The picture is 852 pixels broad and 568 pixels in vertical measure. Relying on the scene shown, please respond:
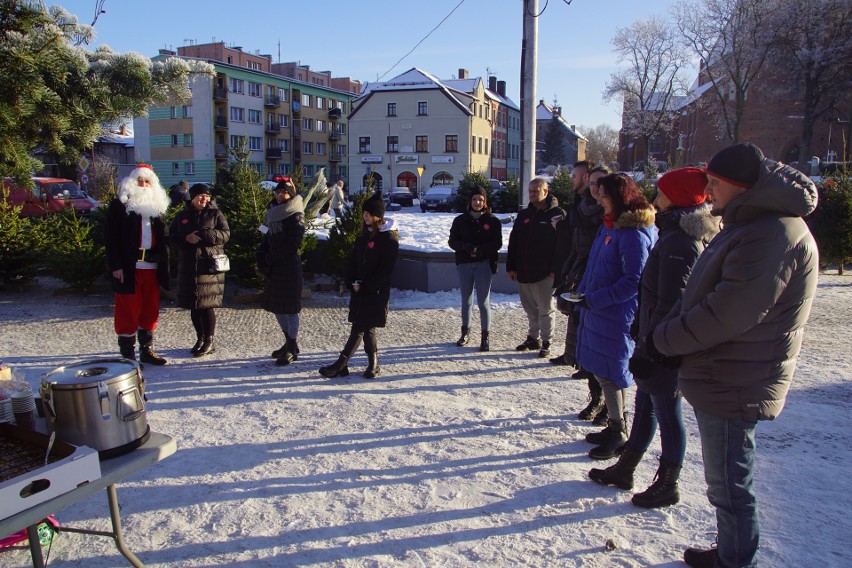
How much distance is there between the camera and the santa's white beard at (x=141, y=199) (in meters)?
6.16

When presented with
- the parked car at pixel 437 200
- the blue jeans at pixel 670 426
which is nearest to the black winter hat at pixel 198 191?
the blue jeans at pixel 670 426

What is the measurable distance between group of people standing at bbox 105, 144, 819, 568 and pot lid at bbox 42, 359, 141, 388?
7.94 ft

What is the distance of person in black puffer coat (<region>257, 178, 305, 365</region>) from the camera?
636 centimetres

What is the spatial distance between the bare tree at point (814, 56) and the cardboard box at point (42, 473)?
41.8m

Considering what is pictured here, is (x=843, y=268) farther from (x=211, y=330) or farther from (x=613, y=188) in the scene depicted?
(x=211, y=330)

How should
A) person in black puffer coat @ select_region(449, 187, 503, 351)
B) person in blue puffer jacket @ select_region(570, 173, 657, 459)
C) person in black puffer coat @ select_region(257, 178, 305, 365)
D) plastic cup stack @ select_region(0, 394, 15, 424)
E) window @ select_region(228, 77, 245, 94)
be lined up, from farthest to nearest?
window @ select_region(228, 77, 245, 94) < person in black puffer coat @ select_region(449, 187, 503, 351) < person in black puffer coat @ select_region(257, 178, 305, 365) < person in blue puffer jacket @ select_region(570, 173, 657, 459) < plastic cup stack @ select_region(0, 394, 15, 424)

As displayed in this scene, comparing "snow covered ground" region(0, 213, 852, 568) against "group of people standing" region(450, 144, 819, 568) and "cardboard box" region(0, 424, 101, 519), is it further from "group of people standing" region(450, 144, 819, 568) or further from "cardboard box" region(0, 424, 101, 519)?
"cardboard box" region(0, 424, 101, 519)

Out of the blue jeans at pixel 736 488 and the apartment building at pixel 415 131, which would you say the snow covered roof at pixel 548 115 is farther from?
the blue jeans at pixel 736 488

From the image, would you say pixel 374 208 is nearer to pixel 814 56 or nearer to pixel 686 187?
pixel 686 187

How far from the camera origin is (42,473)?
2287mm

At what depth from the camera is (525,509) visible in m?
3.60

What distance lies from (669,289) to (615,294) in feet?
2.59

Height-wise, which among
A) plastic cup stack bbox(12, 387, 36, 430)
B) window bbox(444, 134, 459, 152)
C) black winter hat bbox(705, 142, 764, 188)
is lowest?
plastic cup stack bbox(12, 387, 36, 430)

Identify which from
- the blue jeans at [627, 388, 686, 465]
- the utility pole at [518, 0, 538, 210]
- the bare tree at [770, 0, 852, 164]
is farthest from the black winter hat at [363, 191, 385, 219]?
the bare tree at [770, 0, 852, 164]
